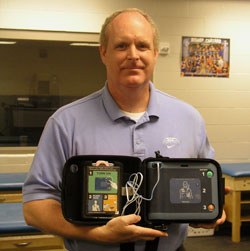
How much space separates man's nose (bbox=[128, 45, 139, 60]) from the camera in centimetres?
124

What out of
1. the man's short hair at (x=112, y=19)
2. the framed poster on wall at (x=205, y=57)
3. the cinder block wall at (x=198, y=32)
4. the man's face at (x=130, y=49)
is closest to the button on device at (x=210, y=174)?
the man's face at (x=130, y=49)

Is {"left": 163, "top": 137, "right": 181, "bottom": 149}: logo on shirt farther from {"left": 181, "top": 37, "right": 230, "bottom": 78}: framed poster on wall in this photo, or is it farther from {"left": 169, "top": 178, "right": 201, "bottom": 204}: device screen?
{"left": 181, "top": 37, "right": 230, "bottom": 78}: framed poster on wall

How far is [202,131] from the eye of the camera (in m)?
1.42

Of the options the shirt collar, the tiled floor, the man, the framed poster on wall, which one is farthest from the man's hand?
the framed poster on wall

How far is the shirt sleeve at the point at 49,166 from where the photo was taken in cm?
122

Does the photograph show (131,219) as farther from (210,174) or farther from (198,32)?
(198,32)

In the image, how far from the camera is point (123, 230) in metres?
1.03

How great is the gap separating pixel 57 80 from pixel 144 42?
8.80 feet

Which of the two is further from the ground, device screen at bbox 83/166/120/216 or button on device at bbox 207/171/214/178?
button on device at bbox 207/171/214/178

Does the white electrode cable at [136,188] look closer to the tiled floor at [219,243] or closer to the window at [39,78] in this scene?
the tiled floor at [219,243]

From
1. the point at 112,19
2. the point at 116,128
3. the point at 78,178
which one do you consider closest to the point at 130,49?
the point at 112,19

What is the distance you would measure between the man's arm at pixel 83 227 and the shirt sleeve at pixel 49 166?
0.04 meters

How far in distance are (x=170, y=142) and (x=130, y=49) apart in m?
0.37

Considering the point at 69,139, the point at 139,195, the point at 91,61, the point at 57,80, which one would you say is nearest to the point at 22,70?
the point at 57,80
